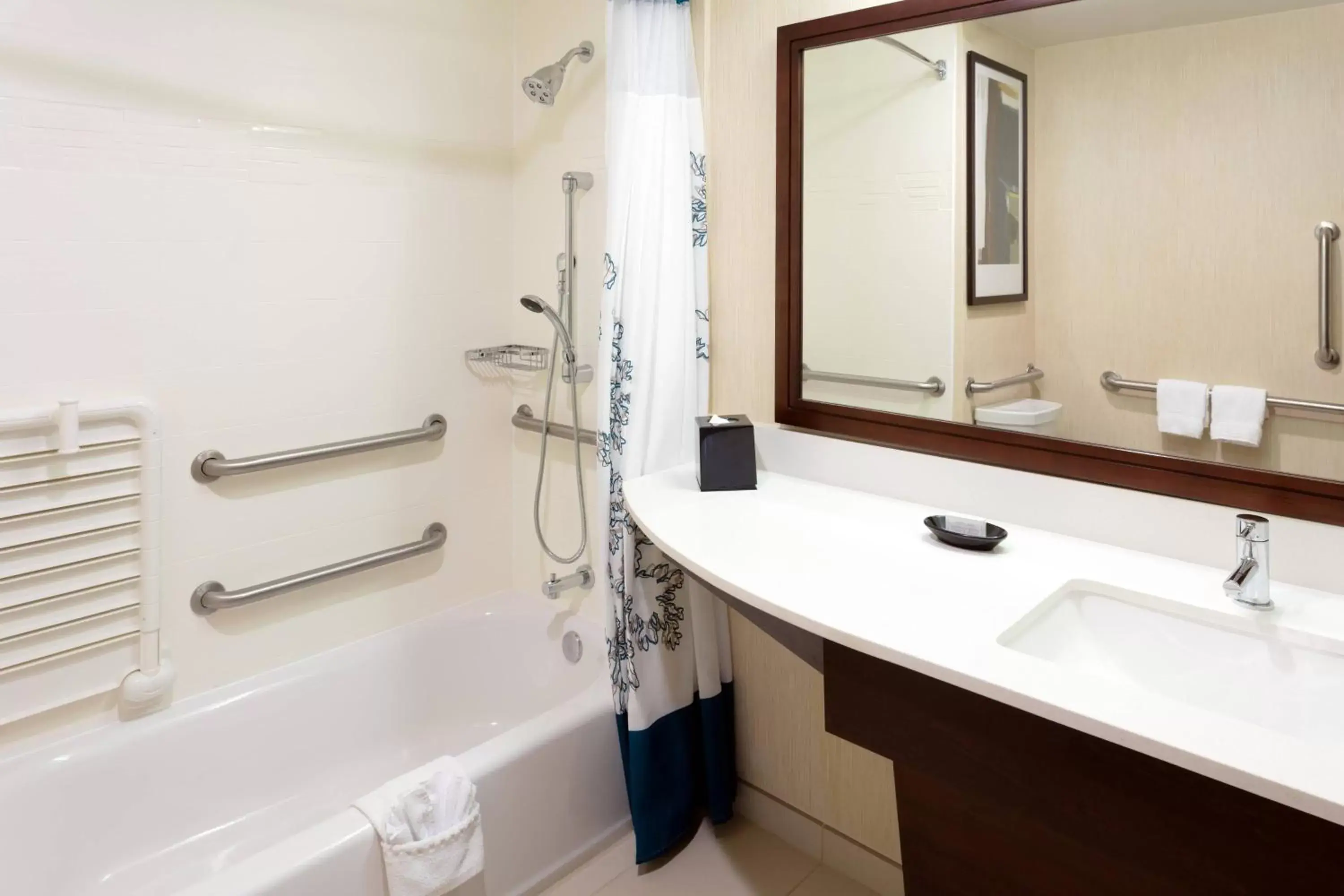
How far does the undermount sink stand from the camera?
39.5 inches

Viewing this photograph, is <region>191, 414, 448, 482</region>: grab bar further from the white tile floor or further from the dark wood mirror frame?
the white tile floor

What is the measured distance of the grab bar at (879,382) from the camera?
154 cm

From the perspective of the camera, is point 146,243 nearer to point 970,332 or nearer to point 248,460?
point 248,460

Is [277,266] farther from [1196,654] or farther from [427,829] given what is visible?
[1196,654]

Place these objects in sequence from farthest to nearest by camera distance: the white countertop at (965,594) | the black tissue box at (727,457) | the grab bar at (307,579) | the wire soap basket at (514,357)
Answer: the wire soap basket at (514,357) < the grab bar at (307,579) < the black tissue box at (727,457) < the white countertop at (965,594)

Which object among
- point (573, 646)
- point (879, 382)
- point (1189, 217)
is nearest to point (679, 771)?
point (573, 646)

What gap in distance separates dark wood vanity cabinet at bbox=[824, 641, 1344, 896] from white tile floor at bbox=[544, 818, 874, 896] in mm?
540

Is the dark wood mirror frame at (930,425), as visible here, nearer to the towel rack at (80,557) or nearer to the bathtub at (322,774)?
the bathtub at (322,774)

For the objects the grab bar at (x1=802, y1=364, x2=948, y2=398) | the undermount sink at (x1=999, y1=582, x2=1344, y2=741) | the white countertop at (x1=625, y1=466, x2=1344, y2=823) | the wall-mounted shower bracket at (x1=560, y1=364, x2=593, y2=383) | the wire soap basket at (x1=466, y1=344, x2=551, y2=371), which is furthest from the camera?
the wire soap basket at (x1=466, y1=344, x2=551, y2=371)

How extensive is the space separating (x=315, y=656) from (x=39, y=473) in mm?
779

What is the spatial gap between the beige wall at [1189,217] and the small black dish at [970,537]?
0.21 metres

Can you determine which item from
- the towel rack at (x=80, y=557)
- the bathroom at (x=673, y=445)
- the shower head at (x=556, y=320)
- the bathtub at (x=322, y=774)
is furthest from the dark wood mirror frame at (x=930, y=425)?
the towel rack at (x=80, y=557)

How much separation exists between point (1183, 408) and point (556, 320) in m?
1.43

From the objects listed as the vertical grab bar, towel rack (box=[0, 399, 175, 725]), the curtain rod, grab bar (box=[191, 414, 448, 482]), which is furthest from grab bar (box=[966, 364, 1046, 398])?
towel rack (box=[0, 399, 175, 725])
